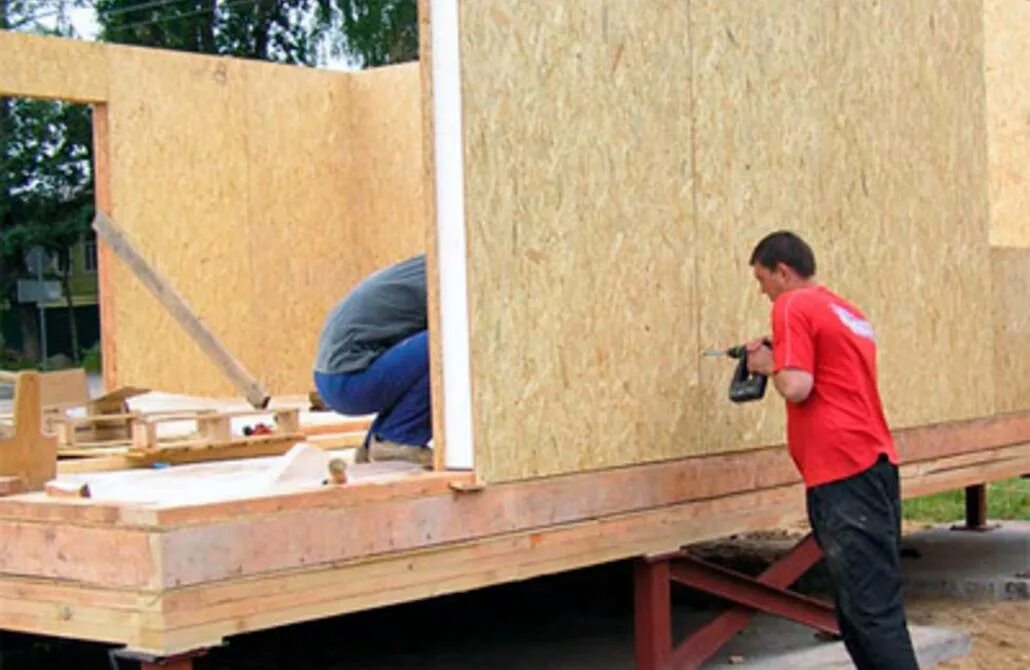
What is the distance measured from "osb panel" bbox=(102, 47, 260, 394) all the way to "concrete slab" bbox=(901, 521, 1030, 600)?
16.6ft

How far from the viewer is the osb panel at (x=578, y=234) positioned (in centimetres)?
611

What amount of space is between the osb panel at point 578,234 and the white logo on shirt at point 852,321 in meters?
0.87

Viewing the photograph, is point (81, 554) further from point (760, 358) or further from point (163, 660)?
point (760, 358)

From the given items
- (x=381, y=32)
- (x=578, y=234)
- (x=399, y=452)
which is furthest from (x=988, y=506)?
(x=381, y=32)

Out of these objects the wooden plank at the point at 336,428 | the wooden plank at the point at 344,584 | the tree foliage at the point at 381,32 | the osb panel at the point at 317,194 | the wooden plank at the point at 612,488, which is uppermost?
the tree foliage at the point at 381,32

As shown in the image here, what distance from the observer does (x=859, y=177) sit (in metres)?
8.12

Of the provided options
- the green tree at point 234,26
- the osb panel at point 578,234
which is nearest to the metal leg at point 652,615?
the osb panel at point 578,234

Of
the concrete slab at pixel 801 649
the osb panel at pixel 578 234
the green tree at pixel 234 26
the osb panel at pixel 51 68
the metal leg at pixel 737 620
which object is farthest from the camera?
Answer: the green tree at pixel 234 26

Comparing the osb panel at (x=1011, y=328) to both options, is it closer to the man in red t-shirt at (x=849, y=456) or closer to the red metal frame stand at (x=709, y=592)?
the red metal frame stand at (x=709, y=592)

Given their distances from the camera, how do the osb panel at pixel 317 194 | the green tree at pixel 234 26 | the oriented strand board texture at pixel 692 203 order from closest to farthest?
1. the oriented strand board texture at pixel 692 203
2. the osb panel at pixel 317 194
3. the green tree at pixel 234 26

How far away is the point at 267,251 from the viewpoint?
41.1 feet

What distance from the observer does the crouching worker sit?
21.2 feet

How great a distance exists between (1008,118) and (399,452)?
5035 mm

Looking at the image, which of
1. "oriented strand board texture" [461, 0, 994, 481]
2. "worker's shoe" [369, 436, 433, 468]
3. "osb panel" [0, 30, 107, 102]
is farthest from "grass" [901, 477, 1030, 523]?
"worker's shoe" [369, 436, 433, 468]
